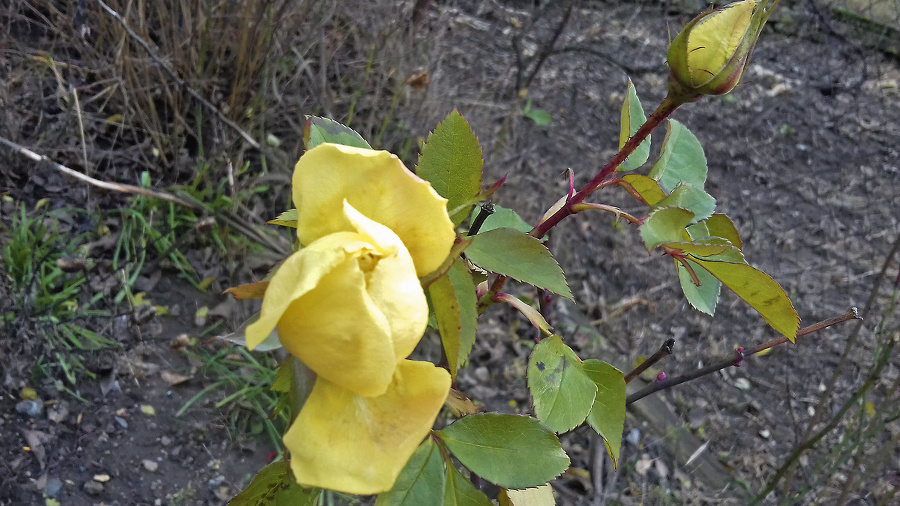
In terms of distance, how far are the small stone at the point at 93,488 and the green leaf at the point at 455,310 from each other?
1.44 m

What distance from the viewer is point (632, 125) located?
2.00 feet

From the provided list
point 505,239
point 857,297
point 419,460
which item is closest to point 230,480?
point 419,460

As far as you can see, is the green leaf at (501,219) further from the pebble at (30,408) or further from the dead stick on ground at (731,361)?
the pebble at (30,408)

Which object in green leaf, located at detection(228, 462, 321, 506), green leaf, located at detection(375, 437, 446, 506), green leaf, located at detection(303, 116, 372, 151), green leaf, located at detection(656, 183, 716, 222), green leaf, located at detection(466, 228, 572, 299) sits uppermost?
green leaf, located at detection(656, 183, 716, 222)

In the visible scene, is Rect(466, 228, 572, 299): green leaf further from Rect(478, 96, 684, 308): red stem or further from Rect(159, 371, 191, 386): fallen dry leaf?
Rect(159, 371, 191, 386): fallen dry leaf

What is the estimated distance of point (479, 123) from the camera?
8.39ft

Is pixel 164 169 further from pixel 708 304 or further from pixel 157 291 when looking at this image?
pixel 708 304

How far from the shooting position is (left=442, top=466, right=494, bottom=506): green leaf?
1.69ft

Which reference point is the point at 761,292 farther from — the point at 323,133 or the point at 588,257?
the point at 588,257

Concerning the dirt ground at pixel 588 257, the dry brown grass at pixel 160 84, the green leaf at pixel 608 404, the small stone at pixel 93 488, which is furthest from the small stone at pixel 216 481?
the green leaf at pixel 608 404

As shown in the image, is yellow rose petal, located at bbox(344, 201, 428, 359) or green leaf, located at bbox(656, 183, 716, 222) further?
green leaf, located at bbox(656, 183, 716, 222)

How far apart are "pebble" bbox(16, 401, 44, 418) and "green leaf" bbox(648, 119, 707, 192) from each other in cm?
167

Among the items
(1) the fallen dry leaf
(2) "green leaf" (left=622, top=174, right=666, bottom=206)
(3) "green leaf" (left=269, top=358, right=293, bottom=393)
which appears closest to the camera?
(3) "green leaf" (left=269, top=358, right=293, bottom=393)

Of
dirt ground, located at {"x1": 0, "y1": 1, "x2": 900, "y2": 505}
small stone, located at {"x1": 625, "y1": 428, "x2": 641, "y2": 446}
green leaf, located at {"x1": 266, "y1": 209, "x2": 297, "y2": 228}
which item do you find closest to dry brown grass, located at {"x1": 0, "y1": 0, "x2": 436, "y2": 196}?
dirt ground, located at {"x1": 0, "y1": 1, "x2": 900, "y2": 505}
